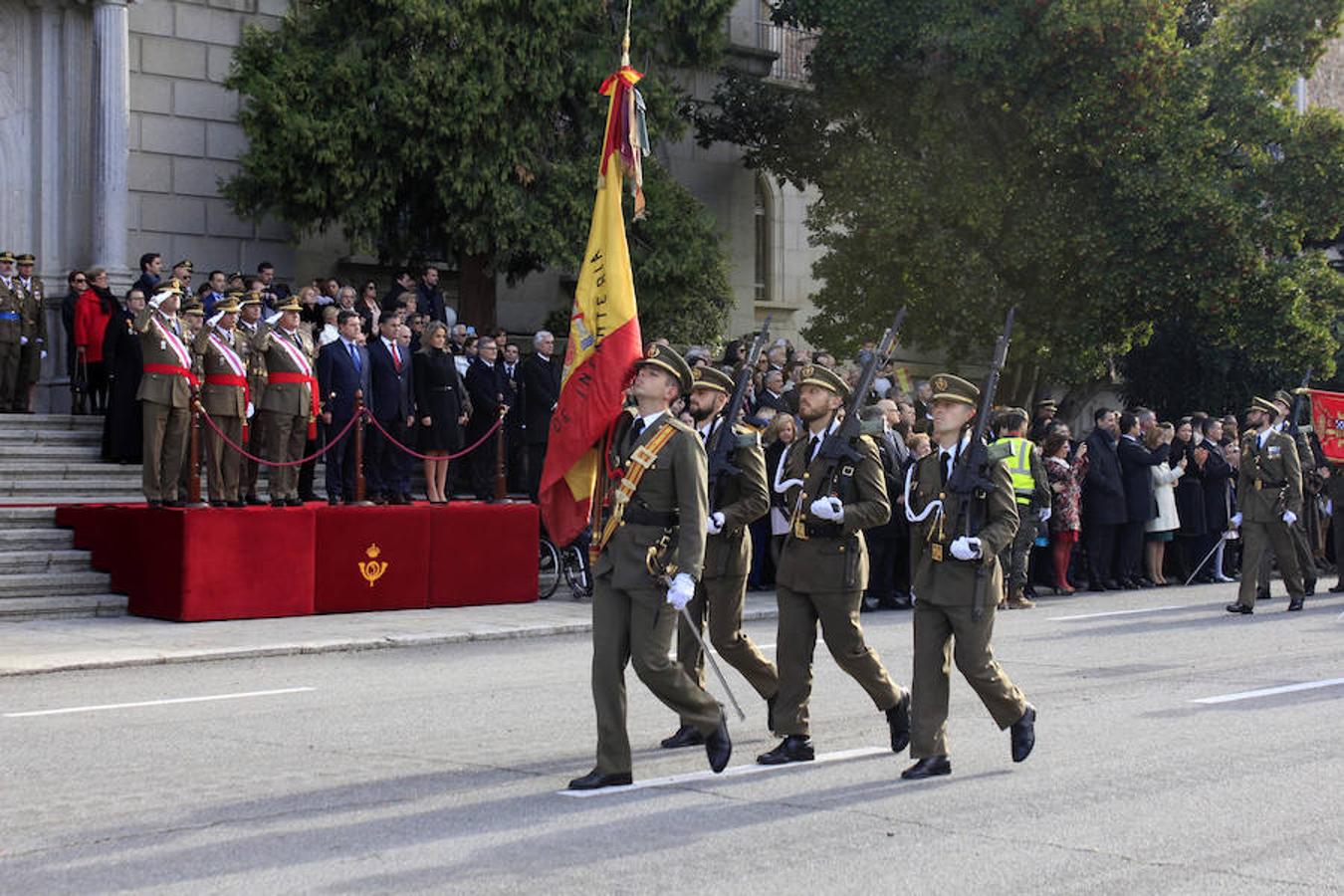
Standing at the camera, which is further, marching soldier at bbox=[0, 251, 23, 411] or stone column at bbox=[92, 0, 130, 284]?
stone column at bbox=[92, 0, 130, 284]

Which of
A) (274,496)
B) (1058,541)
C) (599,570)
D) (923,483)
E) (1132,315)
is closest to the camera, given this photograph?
(599,570)

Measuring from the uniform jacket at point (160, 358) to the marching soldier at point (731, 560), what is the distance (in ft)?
25.2

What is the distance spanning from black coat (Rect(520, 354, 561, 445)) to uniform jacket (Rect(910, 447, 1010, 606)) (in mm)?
11140

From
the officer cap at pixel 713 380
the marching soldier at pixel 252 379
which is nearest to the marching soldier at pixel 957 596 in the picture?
the officer cap at pixel 713 380

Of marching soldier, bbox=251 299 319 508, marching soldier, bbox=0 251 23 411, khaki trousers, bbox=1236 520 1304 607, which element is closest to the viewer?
marching soldier, bbox=251 299 319 508

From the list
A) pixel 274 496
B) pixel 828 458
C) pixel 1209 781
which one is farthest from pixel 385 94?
pixel 1209 781

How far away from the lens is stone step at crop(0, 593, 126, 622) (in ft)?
47.5

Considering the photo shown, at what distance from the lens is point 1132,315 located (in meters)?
26.8

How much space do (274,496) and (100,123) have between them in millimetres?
8416

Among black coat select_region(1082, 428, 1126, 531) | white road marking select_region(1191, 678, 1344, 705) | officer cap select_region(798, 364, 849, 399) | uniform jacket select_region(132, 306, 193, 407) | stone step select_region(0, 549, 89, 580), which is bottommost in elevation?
white road marking select_region(1191, 678, 1344, 705)

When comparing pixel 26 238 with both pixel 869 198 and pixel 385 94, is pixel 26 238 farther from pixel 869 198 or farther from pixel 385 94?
pixel 869 198

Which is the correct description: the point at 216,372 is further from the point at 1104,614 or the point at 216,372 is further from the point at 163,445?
the point at 1104,614

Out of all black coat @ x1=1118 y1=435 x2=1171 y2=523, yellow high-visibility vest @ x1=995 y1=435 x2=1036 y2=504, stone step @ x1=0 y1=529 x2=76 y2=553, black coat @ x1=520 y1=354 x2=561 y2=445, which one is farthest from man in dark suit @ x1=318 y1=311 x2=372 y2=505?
black coat @ x1=1118 y1=435 x2=1171 y2=523

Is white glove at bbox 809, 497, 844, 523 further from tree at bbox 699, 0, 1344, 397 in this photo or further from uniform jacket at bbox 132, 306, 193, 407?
tree at bbox 699, 0, 1344, 397
